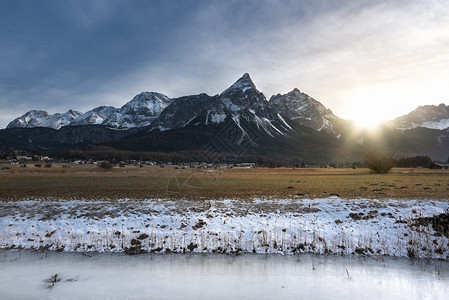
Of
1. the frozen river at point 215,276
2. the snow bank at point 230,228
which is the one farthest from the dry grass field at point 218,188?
the frozen river at point 215,276

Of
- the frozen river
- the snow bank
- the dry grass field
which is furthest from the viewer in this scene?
the dry grass field

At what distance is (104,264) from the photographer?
16062 mm

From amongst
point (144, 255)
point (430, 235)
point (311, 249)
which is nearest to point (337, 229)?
point (311, 249)

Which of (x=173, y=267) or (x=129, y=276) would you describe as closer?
(x=129, y=276)

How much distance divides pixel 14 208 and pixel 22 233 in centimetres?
881

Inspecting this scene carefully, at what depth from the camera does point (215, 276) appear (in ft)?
48.0

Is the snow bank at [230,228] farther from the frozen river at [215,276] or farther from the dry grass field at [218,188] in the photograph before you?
the dry grass field at [218,188]

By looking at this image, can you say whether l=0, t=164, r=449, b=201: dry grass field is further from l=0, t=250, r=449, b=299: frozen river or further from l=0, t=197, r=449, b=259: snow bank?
l=0, t=250, r=449, b=299: frozen river

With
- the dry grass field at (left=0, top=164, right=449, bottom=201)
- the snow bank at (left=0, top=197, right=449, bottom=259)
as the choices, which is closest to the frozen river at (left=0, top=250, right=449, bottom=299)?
the snow bank at (left=0, top=197, right=449, bottom=259)

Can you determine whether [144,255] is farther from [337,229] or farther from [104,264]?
[337,229]

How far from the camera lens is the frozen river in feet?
42.3

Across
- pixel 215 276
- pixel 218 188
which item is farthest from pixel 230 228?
pixel 218 188

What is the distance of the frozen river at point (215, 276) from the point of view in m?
12.9

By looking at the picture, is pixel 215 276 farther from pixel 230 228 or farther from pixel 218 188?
pixel 218 188
